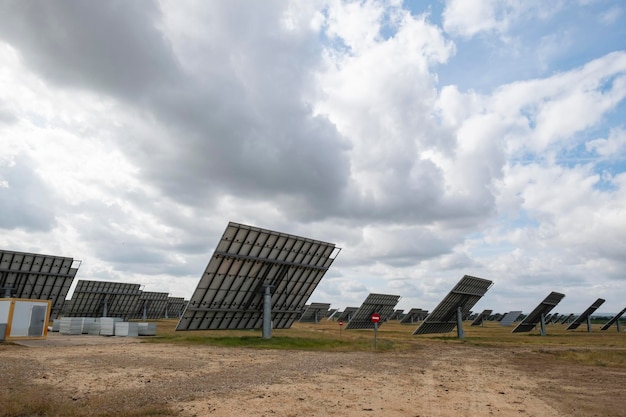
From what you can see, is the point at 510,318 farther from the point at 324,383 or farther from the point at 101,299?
the point at 324,383

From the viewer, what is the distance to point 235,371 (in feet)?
60.4

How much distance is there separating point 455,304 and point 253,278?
80.3 ft

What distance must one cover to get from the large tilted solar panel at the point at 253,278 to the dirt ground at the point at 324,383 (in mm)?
6834

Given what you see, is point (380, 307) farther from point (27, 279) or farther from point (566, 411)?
point (566, 411)

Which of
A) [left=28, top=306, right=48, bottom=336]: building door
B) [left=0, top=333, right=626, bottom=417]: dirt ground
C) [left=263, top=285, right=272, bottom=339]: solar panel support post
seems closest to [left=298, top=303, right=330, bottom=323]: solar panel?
[left=263, top=285, right=272, bottom=339]: solar panel support post

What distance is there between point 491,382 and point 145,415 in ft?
44.4

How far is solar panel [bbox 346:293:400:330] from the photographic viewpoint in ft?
203

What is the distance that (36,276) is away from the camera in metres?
39.9

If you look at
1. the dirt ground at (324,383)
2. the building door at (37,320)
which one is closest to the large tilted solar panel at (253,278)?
the dirt ground at (324,383)

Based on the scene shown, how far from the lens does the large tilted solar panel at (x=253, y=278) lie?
3089cm

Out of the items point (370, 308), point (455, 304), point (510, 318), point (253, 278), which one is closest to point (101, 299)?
point (370, 308)

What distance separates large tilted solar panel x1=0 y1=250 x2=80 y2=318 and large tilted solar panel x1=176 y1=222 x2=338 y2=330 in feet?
60.7

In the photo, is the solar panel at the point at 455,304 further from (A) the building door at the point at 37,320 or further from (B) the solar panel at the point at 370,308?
(A) the building door at the point at 37,320

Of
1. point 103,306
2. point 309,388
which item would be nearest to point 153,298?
point 103,306
